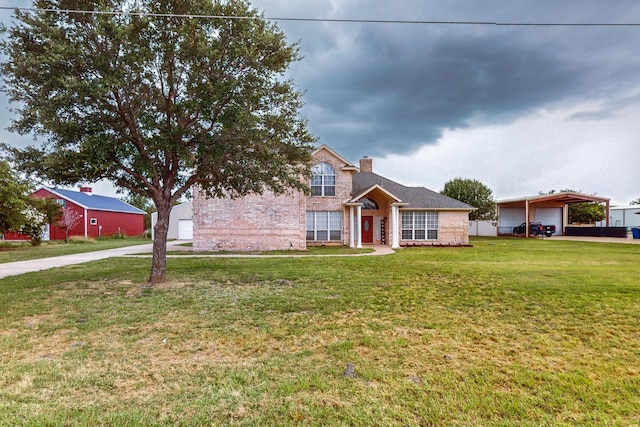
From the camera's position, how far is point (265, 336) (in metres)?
4.88

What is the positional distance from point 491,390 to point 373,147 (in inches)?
982

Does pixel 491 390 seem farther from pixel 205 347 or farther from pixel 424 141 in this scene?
pixel 424 141

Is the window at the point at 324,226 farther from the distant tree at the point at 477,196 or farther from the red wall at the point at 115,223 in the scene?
the red wall at the point at 115,223

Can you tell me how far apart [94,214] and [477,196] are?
36.5 meters

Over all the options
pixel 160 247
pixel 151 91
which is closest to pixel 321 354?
pixel 160 247

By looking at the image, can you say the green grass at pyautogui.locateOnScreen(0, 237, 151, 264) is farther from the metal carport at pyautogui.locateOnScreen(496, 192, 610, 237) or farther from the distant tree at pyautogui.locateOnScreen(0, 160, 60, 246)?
the metal carport at pyautogui.locateOnScreen(496, 192, 610, 237)

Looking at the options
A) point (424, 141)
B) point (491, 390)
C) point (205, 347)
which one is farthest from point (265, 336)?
point (424, 141)

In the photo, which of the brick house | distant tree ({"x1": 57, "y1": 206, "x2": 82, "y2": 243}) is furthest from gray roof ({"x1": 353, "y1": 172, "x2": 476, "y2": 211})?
distant tree ({"x1": 57, "y1": 206, "x2": 82, "y2": 243})

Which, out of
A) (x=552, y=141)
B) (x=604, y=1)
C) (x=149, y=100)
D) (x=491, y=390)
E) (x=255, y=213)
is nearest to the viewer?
(x=491, y=390)

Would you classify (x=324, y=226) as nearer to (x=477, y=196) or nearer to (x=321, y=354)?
(x=321, y=354)

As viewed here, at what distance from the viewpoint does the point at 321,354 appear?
421cm

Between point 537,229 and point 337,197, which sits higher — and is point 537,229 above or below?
below

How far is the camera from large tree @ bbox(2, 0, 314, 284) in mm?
7465

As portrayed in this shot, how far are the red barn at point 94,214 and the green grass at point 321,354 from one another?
27053 mm
